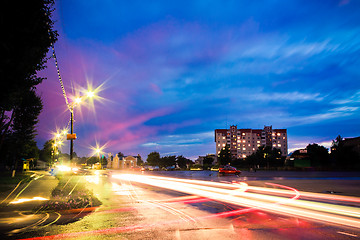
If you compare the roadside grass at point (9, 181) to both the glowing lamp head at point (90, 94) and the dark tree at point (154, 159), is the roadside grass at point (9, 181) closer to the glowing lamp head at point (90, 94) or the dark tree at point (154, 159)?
the glowing lamp head at point (90, 94)

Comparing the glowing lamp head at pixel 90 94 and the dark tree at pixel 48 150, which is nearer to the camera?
the glowing lamp head at pixel 90 94

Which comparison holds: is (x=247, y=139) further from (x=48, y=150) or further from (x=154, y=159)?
(x=48, y=150)

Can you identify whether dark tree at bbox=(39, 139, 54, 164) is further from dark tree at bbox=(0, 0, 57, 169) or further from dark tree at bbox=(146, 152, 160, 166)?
dark tree at bbox=(0, 0, 57, 169)

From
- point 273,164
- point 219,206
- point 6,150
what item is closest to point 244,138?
point 273,164

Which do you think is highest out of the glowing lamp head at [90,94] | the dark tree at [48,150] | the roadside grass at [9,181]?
the glowing lamp head at [90,94]

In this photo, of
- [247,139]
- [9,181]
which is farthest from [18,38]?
[247,139]

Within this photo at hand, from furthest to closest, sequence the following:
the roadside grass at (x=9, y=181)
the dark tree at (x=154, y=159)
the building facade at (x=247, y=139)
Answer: the building facade at (x=247, y=139) → the dark tree at (x=154, y=159) → the roadside grass at (x=9, y=181)

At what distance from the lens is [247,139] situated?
160000 millimetres

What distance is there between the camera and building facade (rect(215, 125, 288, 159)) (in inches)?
6260

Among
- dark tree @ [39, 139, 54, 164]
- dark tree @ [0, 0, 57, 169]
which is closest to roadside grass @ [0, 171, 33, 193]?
dark tree @ [0, 0, 57, 169]

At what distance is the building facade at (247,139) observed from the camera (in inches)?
6260

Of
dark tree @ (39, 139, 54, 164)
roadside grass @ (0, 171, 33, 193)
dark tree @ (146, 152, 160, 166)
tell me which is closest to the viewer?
roadside grass @ (0, 171, 33, 193)

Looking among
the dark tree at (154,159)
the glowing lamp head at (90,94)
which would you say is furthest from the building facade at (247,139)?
the glowing lamp head at (90,94)

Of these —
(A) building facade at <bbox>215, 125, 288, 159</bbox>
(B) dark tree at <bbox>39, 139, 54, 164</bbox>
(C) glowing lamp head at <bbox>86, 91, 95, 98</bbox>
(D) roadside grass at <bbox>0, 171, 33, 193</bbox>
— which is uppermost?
(A) building facade at <bbox>215, 125, 288, 159</bbox>
